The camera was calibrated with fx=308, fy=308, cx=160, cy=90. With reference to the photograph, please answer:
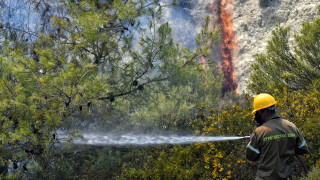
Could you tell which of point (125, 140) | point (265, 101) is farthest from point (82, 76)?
point (125, 140)

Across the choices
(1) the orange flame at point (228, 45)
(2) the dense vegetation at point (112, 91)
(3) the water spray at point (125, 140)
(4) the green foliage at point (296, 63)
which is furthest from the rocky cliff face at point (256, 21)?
(3) the water spray at point (125, 140)

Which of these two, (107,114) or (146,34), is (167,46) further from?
(107,114)

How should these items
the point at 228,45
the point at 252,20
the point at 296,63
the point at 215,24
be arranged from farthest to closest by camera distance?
the point at 215,24 < the point at 228,45 < the point at 252,20 < the point at 296,63

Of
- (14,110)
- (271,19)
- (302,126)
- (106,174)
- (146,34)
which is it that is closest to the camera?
(14,110)

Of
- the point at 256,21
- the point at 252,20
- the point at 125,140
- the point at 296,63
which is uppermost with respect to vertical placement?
the point at 252,20

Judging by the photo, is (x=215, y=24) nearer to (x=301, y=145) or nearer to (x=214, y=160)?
(x=214, y=160)

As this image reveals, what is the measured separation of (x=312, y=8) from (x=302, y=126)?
11.3 meters

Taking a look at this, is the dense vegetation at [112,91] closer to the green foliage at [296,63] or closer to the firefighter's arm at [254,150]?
the green foliage at [296,63]

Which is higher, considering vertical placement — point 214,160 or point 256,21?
point 256,21

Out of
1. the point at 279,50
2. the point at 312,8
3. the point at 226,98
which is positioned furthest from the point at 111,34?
the point at 312,8

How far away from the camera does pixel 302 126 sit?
5.05 meters

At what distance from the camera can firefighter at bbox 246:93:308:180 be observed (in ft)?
10.2

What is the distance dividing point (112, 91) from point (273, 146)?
396 cm

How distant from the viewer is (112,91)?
639 cm
